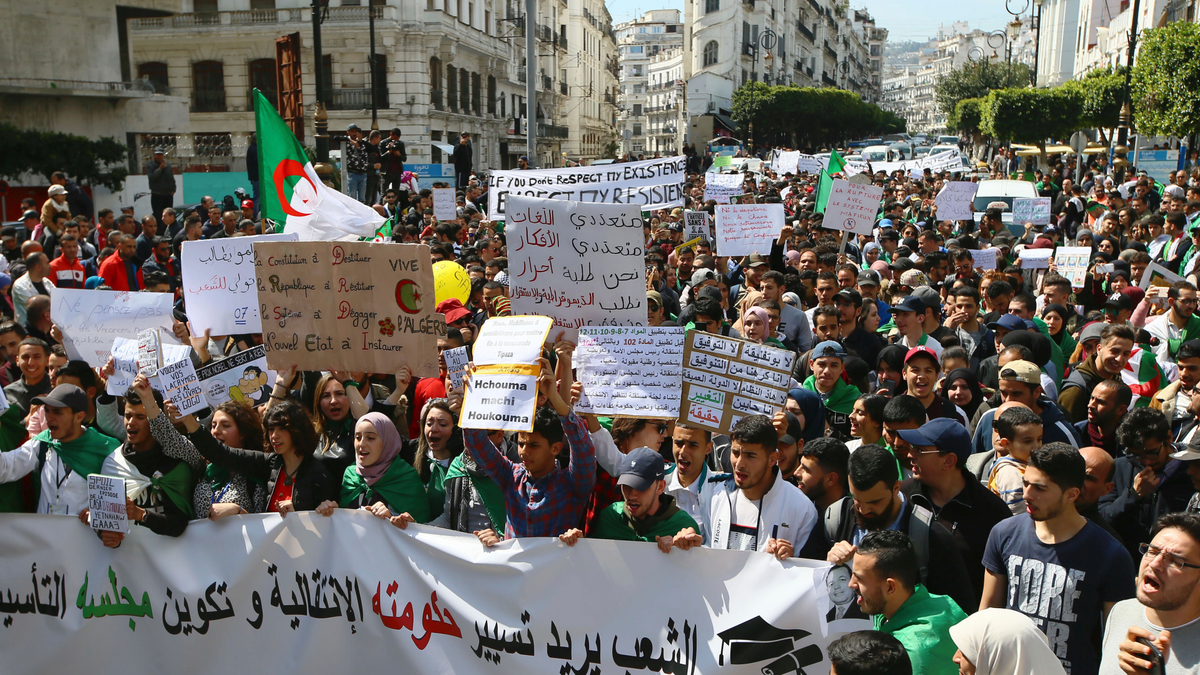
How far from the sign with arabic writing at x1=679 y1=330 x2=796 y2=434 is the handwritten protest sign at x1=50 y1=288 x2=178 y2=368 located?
3.57 m

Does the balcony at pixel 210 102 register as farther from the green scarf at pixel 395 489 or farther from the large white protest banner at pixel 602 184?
the green scarf at pixel 395 489

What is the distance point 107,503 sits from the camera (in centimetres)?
454

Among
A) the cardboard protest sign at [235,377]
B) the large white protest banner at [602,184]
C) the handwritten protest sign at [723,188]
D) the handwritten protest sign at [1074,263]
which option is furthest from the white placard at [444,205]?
the cardboard protest sign at [235,377]

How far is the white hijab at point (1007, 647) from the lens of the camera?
2.91m

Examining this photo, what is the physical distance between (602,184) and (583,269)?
272 cm

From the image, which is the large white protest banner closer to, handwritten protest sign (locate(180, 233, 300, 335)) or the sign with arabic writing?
handwritten protest sign (locate(180, 233, 300, 335))

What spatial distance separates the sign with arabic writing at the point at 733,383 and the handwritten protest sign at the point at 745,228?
573 centimetres

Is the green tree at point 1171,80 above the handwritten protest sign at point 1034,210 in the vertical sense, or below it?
above

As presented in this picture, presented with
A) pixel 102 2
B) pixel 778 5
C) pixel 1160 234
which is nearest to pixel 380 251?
pixel 1160 234

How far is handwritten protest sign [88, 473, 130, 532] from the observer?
178 inches

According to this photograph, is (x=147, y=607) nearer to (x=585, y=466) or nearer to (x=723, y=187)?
(x=585, y=466)

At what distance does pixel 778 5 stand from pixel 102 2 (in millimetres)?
75422

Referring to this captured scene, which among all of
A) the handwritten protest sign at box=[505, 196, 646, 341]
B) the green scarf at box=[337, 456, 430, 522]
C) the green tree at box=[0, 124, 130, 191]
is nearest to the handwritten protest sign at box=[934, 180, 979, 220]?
the handwritten protest sign at box=[505, 196, 646, 341]

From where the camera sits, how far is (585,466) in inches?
177
